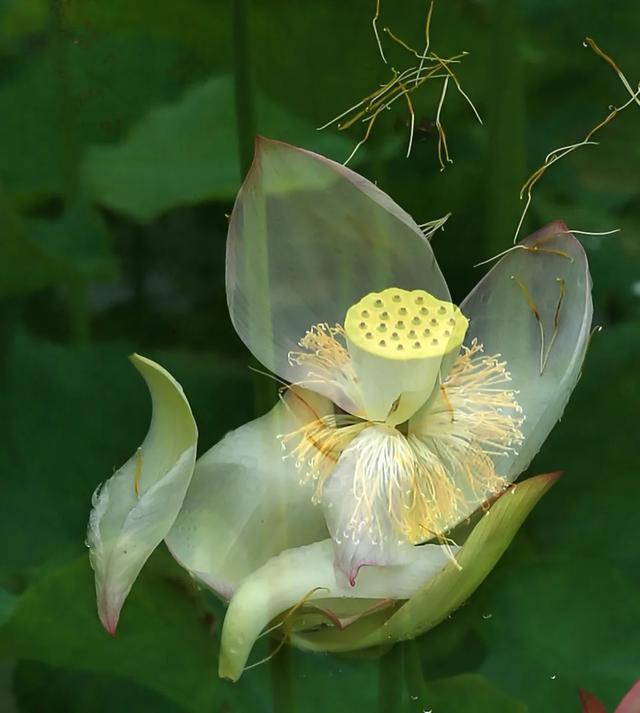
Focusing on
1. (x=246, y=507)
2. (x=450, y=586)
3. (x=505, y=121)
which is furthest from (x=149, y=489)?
(x=505, y=121)

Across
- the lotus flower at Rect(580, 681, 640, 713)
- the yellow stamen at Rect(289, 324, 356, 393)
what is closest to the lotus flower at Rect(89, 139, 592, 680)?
the yellow stamen at Rect(289, 324, 356, 393)

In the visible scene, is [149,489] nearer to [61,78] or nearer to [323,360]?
[323,360]

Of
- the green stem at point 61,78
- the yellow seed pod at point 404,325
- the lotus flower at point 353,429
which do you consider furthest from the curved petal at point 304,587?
the green stem at point 61,78

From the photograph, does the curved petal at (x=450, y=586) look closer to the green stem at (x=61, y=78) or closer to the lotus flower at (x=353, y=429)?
the lotus flower at (x=353, y=429)

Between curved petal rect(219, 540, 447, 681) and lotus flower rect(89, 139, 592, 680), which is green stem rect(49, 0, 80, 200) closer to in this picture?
lotus flower rect(89, 139, 592, 680)

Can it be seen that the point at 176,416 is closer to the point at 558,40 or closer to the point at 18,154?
the point at 18,154

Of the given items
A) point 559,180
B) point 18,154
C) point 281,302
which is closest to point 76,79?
point 18,154
